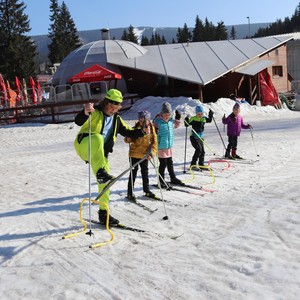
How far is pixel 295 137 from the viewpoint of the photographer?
12602 millimetres

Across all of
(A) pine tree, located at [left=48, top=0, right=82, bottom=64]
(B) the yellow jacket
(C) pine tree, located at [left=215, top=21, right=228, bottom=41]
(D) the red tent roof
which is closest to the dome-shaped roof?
(D) the red tent roof

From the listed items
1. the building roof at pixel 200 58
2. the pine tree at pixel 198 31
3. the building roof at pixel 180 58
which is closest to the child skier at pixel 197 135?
the building roof at pixel 200 58

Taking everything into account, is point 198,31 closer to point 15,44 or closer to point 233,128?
point 15,44

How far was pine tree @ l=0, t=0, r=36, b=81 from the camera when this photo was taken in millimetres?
54812

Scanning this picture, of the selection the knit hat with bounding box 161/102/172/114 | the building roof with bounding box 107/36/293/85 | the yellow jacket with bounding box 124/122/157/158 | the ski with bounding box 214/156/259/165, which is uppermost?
the building roof with bounding box 107/36/293/85

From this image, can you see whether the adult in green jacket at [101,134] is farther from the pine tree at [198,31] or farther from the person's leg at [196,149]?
the pine tree at [198,31]

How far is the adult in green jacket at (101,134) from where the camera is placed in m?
4.83

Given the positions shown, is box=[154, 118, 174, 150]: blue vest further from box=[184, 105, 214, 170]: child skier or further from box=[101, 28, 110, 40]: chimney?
box=[101, 28, 110, 40]: chimney

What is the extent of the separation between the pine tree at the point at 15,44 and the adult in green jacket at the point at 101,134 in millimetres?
53373

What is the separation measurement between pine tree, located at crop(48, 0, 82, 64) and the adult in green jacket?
2664 inches

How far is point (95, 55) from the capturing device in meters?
28.9

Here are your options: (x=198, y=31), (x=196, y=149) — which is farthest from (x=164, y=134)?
(x=198, y=31)

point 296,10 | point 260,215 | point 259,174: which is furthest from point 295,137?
point 296,10

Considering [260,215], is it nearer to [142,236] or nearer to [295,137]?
[142,236]
